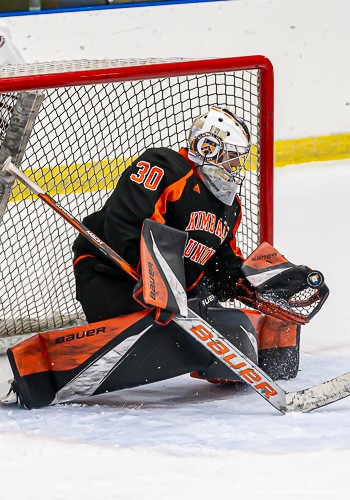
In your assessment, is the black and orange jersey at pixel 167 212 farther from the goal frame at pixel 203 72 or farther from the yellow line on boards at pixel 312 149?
the yellow line on boards at pixel 312 149

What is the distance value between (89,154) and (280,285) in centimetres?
74

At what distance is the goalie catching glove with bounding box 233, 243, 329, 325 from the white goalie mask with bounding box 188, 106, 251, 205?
245 millimetres

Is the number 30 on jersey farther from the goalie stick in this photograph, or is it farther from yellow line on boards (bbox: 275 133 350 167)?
yellow line on boards (bbox: 275 133 350 167)

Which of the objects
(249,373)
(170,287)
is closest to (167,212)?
(170,287)

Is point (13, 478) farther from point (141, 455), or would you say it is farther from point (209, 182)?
point (209, 182)

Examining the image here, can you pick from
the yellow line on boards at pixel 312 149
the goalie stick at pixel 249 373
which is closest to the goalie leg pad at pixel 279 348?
the goalie stick at pixel 249 373

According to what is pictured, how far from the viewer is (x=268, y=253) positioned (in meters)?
2.65

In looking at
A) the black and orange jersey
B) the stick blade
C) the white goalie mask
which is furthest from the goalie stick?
the white goalie mask

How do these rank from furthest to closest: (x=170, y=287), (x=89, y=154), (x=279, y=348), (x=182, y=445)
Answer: (x=89, y=154)
(x=279, y=348)
(x=170, y=287)
(x=182, y=445)

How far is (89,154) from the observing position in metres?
2.97

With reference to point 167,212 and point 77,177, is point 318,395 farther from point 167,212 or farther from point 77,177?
point 77,177

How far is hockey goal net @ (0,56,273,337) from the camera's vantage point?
286 cm

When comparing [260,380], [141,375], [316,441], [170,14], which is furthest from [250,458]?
[170,14]

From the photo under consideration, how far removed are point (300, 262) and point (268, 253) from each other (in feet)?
2.86
